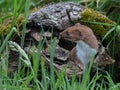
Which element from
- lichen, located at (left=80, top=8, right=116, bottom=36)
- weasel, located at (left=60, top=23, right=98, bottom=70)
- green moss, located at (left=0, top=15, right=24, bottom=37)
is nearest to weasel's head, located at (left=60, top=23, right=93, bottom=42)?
weasel, located at (left=60, top=23, right=98, bottom=70)

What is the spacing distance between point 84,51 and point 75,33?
0.63 ft

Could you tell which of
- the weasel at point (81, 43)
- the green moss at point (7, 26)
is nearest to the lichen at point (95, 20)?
the weasel at point (81, 43)

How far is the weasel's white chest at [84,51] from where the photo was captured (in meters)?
4.22

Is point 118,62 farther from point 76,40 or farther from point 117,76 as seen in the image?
point 76,40

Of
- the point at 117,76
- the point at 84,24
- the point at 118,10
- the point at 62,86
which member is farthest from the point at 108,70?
the point at 62,86

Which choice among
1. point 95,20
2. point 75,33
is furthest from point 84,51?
point 95,20

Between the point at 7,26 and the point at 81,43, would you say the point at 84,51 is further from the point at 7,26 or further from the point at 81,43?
the point at 7,26

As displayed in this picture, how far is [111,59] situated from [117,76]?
282 millimetres

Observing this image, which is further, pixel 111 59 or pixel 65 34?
pixel 111 59

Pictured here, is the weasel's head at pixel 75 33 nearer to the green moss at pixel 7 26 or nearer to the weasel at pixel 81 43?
the weasel at pixel 81 43

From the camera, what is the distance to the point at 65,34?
413 centimetres

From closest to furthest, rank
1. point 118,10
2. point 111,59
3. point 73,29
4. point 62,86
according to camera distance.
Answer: point 62,86 → point 73,29 → point 111,59 → point 118,10

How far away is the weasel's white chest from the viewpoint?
422 centimetres

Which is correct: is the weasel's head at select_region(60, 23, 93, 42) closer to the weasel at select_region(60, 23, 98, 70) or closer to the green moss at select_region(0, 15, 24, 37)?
the weasel at select_region(60, 23, 98, 70)
